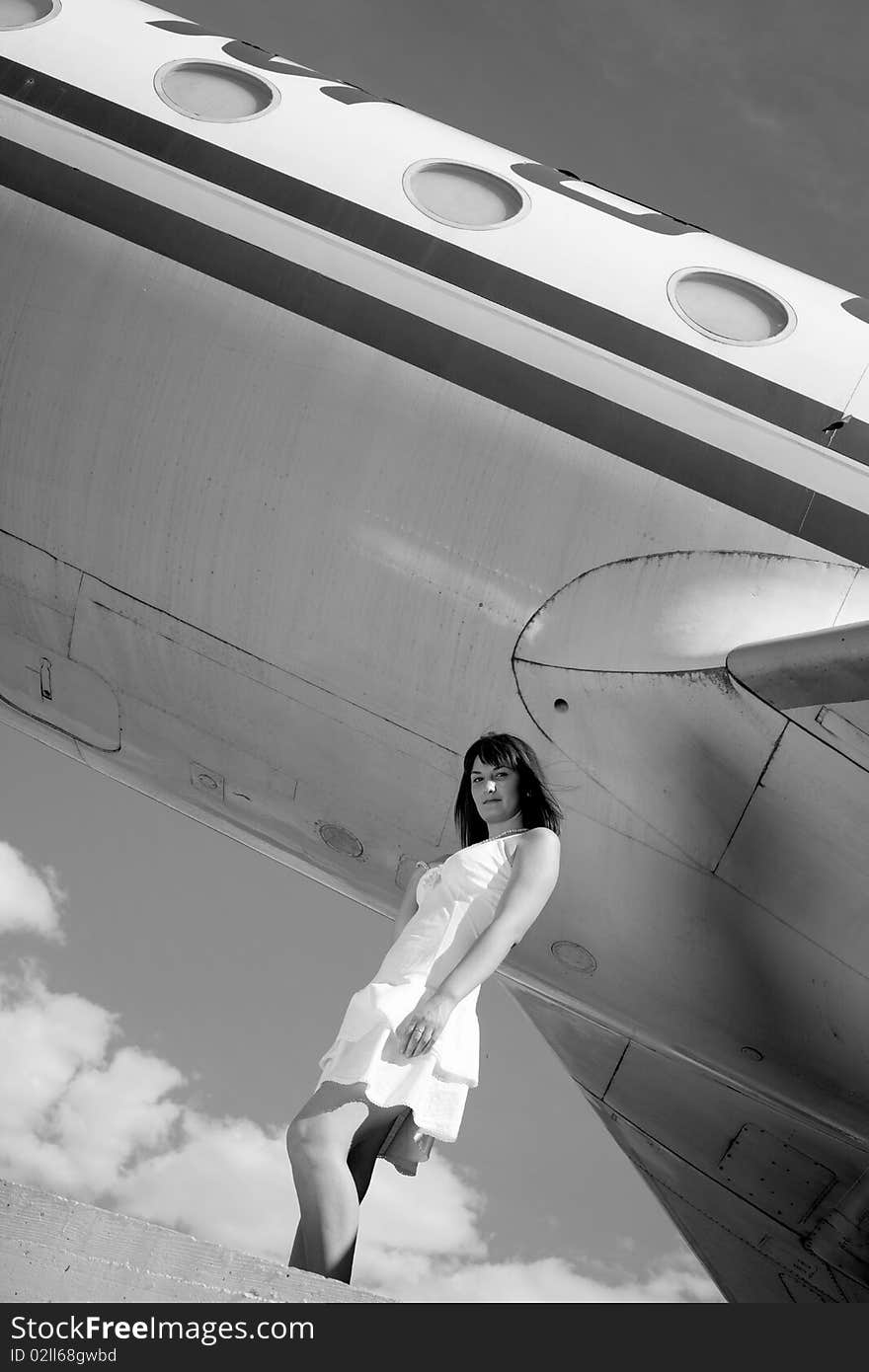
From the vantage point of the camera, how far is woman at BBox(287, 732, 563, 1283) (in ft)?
9.98

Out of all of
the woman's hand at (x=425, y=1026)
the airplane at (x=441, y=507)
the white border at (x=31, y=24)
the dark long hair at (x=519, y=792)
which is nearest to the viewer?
the woman's hand at (x=425, y=1026)

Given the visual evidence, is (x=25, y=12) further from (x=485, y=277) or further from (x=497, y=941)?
(x=497, y=941)

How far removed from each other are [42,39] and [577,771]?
4.38 meters

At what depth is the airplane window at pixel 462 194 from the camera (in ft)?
20.4

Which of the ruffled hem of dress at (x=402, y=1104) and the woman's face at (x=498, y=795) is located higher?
the woman's face at (x=498, y=795)

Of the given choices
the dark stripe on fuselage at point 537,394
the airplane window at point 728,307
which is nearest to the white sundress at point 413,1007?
the dark stripe on fuselage at point 537,394

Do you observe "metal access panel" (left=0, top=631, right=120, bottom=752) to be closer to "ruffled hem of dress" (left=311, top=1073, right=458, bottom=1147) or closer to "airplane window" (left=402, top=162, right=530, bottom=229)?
"airplane window" (left=402, top=162, right=530, bottom=229)

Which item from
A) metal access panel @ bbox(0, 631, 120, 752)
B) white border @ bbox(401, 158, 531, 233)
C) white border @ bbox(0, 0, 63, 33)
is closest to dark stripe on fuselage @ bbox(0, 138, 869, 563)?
white border @ bbox(401, 158, 531, 233)

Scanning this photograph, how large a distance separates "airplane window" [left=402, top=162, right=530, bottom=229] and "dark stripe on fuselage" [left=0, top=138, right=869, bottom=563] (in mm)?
715

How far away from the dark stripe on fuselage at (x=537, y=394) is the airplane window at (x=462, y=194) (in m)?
0.72

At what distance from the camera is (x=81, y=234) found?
590 centimetres

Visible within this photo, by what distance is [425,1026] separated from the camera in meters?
3.02

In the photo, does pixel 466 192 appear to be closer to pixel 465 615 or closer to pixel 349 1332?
pixel 465 615

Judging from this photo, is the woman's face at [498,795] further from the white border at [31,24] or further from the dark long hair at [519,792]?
the white border at [31,24]
